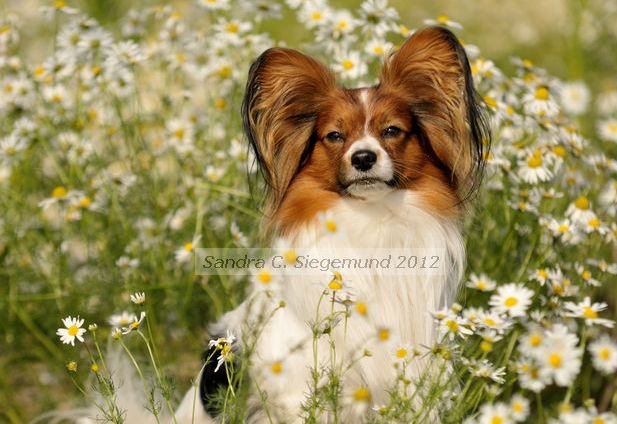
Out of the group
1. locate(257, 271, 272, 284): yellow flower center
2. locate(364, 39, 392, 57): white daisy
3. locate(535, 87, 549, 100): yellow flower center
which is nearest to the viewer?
locate(257, 271, 272, 284): yellow flower center

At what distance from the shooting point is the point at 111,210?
4.58 meters

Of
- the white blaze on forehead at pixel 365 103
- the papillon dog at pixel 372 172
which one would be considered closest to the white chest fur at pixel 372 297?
the papillon dog at pixel 372 172

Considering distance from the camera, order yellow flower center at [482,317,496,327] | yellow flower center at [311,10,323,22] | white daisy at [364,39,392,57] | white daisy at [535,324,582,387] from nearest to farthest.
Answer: white daisy at [535,324,582,387] → yellow flower center at [482,317,496,327] → white daisy at [364,39,392,57] → yellow flower center at [311,10,323,22]

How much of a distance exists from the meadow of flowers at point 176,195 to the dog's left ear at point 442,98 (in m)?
0.33

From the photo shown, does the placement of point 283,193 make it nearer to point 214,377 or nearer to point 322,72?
point 322,72

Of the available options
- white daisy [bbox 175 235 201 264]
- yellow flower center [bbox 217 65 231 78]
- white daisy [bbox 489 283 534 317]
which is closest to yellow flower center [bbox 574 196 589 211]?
white daisy [bbox 489 283 534 317]

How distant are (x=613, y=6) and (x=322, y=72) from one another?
383 cm

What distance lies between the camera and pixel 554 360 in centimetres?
210

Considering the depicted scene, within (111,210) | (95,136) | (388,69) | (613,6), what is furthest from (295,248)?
(613,6)

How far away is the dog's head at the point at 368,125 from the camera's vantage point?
333 cm

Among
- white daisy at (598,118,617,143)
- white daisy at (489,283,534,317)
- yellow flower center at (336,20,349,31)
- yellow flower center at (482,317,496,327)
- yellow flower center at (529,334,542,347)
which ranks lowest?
white daisy at (598,118,617,143)

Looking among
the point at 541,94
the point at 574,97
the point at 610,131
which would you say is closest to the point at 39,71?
the point at 541,94

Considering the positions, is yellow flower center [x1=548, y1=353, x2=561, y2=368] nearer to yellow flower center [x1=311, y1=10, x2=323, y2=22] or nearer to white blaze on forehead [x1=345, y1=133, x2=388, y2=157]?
white blaze on forehead [x1=345, y1=133, x2=388, y2=157]

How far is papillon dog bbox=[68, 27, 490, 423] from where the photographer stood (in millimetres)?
3225
